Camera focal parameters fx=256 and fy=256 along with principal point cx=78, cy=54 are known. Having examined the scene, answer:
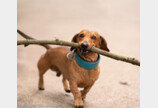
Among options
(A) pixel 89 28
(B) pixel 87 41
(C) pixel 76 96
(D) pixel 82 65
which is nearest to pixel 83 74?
(D) pixel 82 65

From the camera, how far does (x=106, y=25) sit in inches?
230

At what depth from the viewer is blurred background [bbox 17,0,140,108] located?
10.8 feet

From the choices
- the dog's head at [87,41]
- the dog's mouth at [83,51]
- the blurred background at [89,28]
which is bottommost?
the blurred background at [89,28]

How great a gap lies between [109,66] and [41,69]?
1.85 metres

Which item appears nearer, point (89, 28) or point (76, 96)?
→ point (76, 96)

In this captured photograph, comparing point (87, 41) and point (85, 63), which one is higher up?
point (87, 41)

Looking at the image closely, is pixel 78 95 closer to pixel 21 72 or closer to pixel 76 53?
pixel 76 53

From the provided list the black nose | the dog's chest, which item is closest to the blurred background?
the dog's chest

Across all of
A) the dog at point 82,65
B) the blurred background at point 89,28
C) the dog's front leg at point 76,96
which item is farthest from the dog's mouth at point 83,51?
the blurred background at point 89,28

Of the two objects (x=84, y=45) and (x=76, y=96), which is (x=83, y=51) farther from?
(x=76, y=96)

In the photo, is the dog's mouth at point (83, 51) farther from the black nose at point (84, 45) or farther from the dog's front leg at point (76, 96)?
the dog's front leg at point (76, 96)

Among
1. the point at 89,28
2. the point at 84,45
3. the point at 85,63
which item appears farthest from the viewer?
the point at 89,28

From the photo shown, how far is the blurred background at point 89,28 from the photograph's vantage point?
3305mm

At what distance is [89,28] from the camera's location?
218 inches
